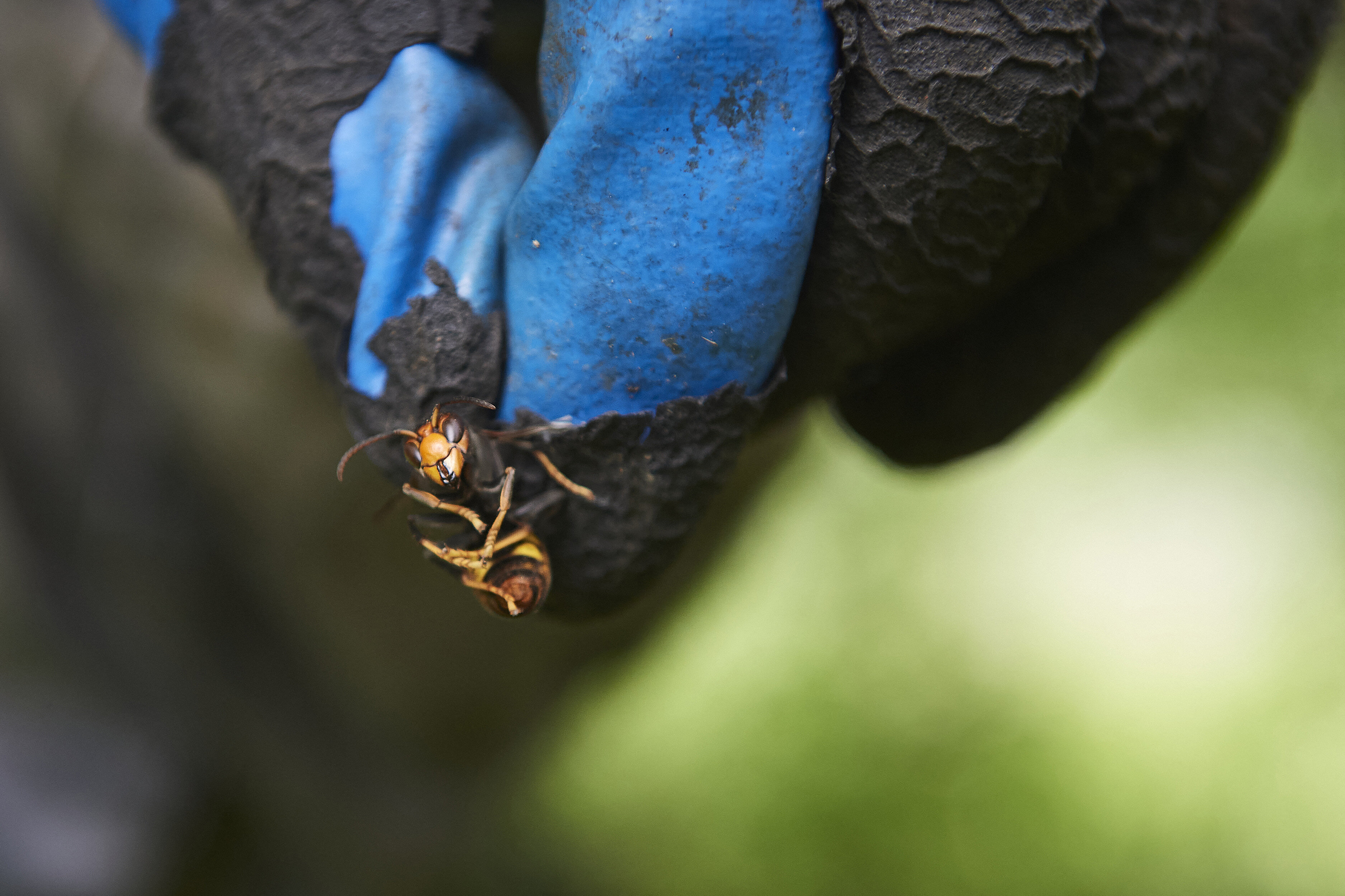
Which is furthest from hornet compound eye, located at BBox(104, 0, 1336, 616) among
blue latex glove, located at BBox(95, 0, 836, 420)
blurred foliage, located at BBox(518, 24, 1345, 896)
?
blurred foliage, located at BBox(518, 24, 1345, 896)

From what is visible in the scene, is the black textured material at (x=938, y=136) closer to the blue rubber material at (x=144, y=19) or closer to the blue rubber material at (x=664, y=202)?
the blue rubber material at (x=664, y=202)

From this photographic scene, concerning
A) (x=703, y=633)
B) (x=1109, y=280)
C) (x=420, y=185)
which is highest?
(x=420, y=185)

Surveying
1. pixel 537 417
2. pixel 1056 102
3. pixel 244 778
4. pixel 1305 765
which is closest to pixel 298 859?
pixel 244 778

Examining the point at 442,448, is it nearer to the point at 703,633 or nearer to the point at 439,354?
the point at 439,354

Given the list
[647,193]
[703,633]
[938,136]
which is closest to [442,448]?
[647,193]

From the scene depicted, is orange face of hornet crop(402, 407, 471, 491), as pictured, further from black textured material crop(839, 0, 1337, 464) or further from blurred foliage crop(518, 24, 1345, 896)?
blurred foliage crop(518, 24, 1345, 896)

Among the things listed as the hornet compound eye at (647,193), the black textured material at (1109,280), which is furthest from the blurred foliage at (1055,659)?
the hornet compound eye at (647,193)
